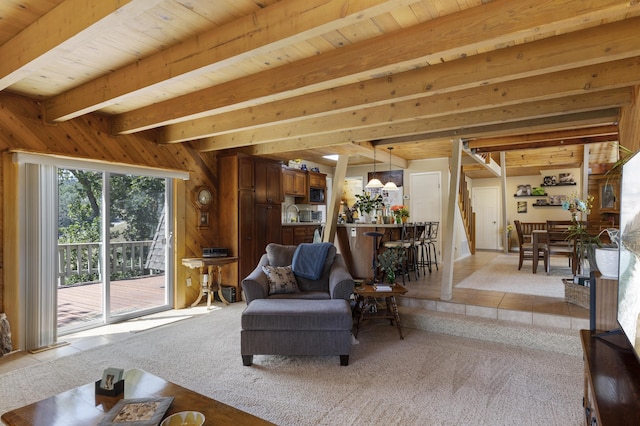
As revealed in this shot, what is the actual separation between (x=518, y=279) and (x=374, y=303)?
109 inches

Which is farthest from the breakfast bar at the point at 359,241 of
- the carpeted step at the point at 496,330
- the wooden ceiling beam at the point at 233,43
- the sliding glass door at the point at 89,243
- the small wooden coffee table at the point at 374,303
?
the wooden ceiling beam at the point at 233,43

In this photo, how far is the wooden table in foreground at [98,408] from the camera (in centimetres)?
162

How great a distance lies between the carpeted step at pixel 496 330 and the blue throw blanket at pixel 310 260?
117cm

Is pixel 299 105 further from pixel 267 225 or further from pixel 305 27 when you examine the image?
pixel 267 225

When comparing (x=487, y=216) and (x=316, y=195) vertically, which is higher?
(x=316, y=195)

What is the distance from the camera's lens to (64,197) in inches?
162

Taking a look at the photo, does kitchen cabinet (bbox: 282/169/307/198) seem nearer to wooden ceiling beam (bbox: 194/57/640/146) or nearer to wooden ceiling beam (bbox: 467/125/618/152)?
wooden ceiling beam (bbox: 194/57/640/146)

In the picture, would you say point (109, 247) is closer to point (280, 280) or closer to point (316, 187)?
point (280, 280)

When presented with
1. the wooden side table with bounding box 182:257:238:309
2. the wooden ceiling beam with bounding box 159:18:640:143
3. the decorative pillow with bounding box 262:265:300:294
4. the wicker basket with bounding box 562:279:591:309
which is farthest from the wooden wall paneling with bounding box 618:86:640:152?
the wooden side table with bounding box 182:257:238:309

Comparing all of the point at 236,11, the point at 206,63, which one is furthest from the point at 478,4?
the point at 206,63

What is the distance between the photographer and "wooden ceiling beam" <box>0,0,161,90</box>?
177 cm

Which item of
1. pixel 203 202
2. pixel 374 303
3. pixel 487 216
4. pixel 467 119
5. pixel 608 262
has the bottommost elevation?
pixel 374 303

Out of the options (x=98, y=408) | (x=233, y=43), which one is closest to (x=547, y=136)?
(x=233, y=43)

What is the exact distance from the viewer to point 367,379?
9.27 feet
